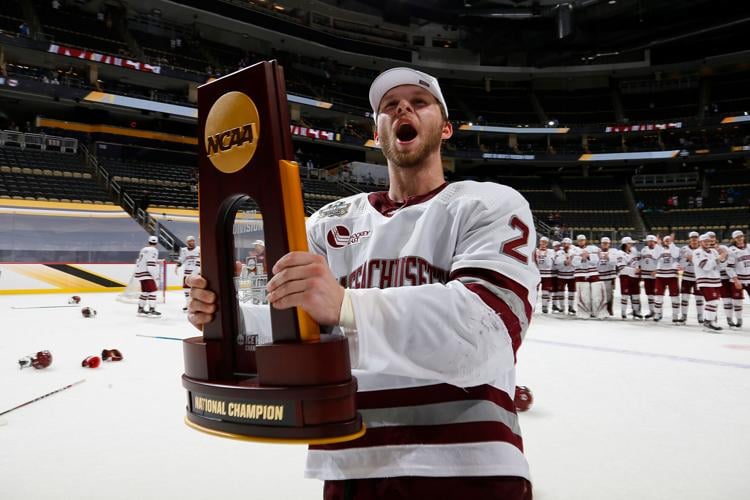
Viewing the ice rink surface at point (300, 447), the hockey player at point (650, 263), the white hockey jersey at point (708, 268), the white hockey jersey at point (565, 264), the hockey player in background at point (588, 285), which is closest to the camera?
the ice rink surface at point (300, 447)

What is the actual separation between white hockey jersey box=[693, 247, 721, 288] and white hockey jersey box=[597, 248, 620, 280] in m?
1.74

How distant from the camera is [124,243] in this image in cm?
1605

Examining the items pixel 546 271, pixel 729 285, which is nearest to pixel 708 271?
pixel 729 285

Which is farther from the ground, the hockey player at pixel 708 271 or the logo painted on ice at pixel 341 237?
the logo painted on ice at pixel 341 237

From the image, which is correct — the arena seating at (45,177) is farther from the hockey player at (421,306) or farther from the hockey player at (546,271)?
the hockey player at (421,306)

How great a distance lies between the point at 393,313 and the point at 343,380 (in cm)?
12

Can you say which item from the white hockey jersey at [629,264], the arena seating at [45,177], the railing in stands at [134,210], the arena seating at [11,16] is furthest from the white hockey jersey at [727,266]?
the arena seating at [11,16]

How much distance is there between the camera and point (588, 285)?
11141 millimetres

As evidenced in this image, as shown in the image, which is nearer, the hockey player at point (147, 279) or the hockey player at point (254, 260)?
the hockey player at point (254, 260)

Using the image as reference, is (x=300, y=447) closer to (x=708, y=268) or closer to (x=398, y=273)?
(x=398, y=273)

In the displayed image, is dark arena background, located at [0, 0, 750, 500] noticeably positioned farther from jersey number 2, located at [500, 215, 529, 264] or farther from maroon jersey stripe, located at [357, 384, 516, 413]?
jersey number 2, located at [500, 215, 529, 264]

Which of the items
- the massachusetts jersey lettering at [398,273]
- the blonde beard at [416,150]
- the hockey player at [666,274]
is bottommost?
the hockey player at [666,274]

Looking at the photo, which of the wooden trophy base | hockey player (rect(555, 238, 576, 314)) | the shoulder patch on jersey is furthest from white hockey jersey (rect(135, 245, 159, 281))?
A: the wooden trophy base

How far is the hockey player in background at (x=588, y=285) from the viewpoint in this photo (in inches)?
429
